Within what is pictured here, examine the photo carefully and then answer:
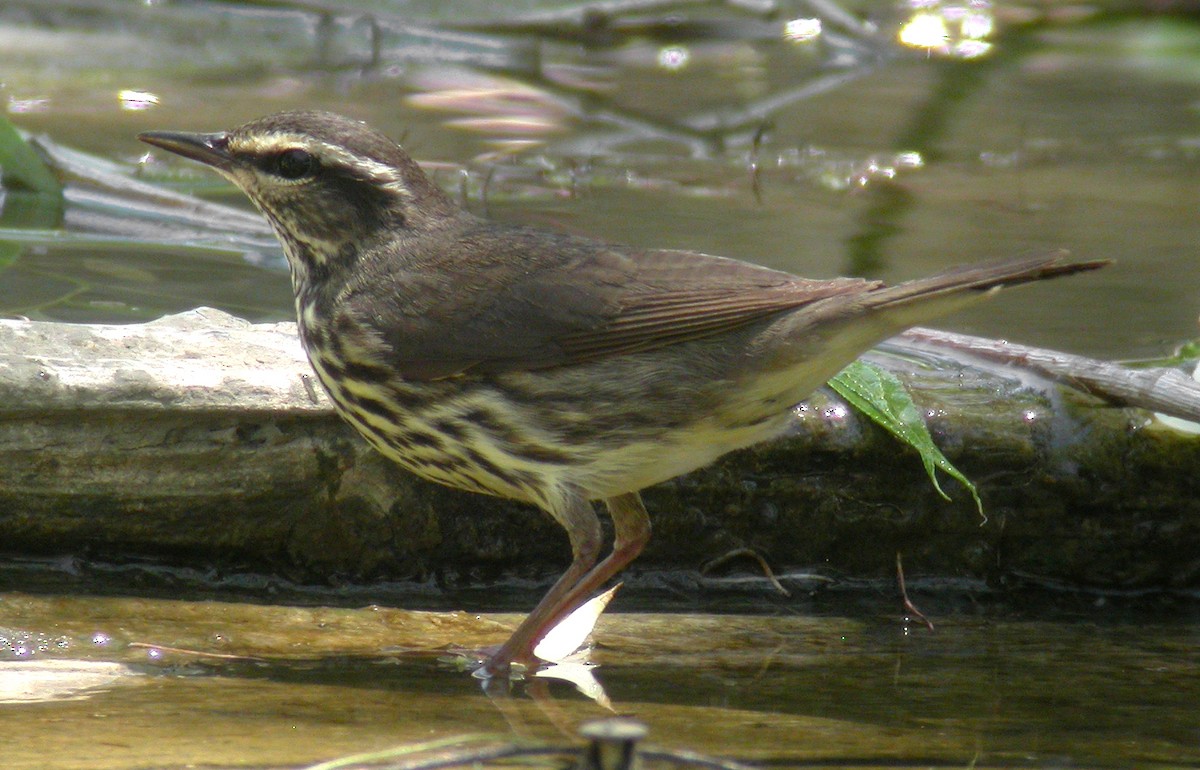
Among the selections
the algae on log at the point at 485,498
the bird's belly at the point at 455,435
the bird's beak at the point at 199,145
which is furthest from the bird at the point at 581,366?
the bird's beak at the point at 199,145

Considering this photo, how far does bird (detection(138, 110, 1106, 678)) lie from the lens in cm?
432

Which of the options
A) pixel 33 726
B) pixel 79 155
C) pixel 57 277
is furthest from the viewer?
pixel 79 155

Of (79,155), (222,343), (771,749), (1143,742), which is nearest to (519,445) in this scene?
(222,343)

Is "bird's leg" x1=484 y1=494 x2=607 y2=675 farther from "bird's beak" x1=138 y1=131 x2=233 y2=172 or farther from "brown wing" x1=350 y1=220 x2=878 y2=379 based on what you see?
"bird's beak" x1=138 y1=131 x2=233 y2=172

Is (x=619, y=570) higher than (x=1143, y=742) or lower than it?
lower

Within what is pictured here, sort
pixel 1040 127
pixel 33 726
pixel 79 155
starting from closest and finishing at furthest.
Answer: pixel 33 726
pixel 79 155
pixel 1040 127

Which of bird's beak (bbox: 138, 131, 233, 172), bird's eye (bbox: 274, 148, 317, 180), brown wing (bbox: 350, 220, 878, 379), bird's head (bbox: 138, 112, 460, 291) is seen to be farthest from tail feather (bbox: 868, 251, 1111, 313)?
bird's beak (bbox: 138, 131, 233, 172)

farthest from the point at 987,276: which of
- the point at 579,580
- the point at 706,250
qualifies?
the point at 706,250

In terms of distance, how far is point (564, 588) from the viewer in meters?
4.40

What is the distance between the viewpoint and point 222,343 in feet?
16.1

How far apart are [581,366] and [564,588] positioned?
0.60m

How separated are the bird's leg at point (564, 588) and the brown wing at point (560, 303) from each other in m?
0.41

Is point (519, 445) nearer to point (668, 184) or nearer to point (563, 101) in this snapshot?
point (668, 184)

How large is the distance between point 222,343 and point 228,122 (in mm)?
4916
